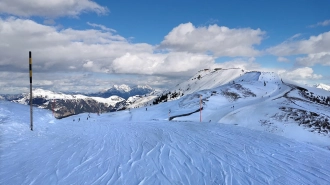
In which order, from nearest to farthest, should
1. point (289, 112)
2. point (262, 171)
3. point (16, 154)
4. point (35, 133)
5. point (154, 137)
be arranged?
point (262, 171) → point (16, 154) → point (154, 137) → point (35, 133) → point (289, 112)

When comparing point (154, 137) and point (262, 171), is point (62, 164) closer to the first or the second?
point (154, 137)

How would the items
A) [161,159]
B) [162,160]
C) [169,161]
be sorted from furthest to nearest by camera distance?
[161,159]
[162,160]
[169,161]

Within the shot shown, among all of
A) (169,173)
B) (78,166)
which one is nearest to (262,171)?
(169,173)

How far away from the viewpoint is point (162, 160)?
432 inches

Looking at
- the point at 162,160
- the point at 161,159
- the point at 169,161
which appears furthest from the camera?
the point at 161,159

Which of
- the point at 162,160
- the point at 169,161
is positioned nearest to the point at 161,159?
the point at 162,160

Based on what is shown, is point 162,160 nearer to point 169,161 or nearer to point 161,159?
point 161,159

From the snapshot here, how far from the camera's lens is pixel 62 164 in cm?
1052

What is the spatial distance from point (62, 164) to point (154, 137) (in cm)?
695

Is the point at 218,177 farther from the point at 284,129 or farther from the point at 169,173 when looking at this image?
the point at 284,129

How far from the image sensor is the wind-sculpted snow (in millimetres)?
8797

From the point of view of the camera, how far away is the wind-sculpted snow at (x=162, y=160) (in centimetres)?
880

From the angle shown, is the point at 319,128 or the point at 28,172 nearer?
the point at 28,172

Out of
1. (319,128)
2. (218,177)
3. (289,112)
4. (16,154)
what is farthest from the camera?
(289,112)
